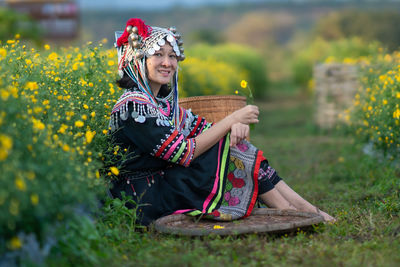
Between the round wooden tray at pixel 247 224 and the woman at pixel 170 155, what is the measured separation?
68 millimetres

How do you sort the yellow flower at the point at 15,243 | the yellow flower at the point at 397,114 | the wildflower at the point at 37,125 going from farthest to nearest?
the yellow flower at the point at 397,114 < the wildflower at the point at 37,125 < the yellow flower at the point at 15,243

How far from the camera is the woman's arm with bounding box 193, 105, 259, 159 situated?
328 cm

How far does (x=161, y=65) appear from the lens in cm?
Answer: 344

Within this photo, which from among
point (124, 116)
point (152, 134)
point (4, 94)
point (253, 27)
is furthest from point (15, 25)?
point (253, 27)

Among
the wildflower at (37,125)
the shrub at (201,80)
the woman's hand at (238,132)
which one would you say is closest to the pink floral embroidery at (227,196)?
the woman's hand at (238,132)

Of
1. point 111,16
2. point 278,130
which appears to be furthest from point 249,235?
point 111,16

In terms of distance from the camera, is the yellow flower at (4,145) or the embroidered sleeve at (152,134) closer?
the yellow flower at (4,145)

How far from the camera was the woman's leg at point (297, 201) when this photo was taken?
3410 mm

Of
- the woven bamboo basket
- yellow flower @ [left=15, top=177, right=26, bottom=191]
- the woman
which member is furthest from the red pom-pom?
yellow flower @ [left=15, top=177, right=26, bottom=191]

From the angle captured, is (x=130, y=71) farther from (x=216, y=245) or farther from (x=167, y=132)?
(x=216, y=245)

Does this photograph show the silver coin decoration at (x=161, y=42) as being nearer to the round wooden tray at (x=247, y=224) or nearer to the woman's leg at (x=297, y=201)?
the round wooden tray at (x=247, y=224)

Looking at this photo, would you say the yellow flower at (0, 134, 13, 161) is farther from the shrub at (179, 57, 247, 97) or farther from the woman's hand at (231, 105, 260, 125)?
the shrub at (179, 57, 247, 97)

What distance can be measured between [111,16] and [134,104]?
68.0m

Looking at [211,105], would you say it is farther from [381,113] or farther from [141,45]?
[381,113]
